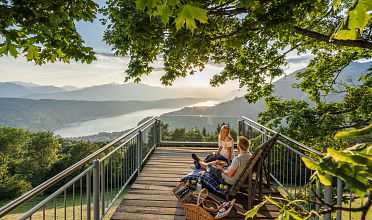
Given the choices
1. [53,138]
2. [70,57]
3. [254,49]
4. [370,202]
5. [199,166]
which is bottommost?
[53,138]

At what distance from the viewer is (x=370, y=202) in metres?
0.61

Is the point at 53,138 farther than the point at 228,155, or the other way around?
the point at 53,138

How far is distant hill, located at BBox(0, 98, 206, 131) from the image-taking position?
95375mm

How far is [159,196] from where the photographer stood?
544 cm

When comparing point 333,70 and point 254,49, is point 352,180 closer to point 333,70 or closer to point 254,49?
point 254,49

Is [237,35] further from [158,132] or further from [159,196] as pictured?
[158,132]

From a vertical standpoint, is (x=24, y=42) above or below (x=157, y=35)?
below

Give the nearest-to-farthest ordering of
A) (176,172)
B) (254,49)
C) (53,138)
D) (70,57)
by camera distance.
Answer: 1. (70,57)
2. (176,172)
3. (254,49)
4. (53,138)

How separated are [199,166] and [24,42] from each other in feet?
13.2

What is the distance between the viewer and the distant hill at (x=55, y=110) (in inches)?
3755

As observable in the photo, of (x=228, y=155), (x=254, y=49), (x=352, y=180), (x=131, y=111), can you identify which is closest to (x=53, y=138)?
(x=254, y=49)

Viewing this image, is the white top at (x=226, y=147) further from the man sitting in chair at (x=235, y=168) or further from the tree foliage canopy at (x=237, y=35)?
the tree foliage canopy at (x=237, y=35)

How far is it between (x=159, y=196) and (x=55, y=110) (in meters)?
123

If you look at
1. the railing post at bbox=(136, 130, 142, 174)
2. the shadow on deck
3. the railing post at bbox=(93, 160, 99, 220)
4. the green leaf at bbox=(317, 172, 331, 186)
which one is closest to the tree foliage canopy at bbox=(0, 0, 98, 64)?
the railing post at bbox=(136, 130, 142, 174)
